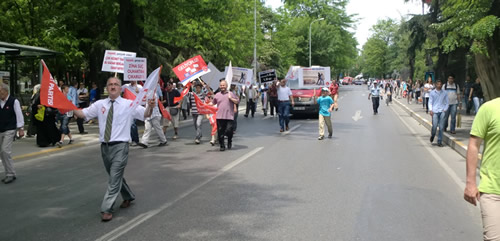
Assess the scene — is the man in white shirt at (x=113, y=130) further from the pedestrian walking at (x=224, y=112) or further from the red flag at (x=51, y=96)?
the pedestrian walking at (x=224, y=112)

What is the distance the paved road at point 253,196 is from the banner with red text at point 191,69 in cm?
201

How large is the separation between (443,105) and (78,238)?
33.7 ft

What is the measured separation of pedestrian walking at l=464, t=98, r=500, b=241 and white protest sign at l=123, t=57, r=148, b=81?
10.1 meters

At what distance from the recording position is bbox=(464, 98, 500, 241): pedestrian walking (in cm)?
331

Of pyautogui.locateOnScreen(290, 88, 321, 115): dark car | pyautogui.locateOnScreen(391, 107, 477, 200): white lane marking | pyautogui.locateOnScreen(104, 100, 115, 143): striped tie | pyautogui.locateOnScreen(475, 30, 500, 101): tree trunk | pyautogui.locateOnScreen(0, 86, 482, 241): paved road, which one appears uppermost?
pyautogui.locateOnScreen(475, 30, 500, 101): tree trunk

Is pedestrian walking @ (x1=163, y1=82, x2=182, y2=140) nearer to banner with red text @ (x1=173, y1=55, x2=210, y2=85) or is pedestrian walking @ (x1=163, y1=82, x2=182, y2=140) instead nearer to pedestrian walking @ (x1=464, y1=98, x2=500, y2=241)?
banner with red text @ (x1=173, y1=55, x2=210, y2=85)

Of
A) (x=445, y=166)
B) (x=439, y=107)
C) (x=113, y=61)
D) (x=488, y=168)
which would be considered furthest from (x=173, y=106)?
(x=488, y=168)

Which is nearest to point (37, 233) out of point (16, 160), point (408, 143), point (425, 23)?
point (16, 160)

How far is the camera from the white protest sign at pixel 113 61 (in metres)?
13.3

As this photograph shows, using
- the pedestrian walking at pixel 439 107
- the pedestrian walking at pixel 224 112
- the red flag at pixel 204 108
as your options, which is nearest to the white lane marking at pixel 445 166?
the pedestrian walking at pixel 439 107

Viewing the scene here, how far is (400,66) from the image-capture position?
72438 millimetres

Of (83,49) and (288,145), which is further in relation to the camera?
(83,49)

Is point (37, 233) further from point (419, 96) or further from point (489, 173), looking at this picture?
point (419, 96)

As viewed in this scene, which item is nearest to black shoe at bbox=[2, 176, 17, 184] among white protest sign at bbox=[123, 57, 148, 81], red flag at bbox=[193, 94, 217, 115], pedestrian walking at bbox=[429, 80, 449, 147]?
white protest sign at bbox=[123, 57, 148, 81]
